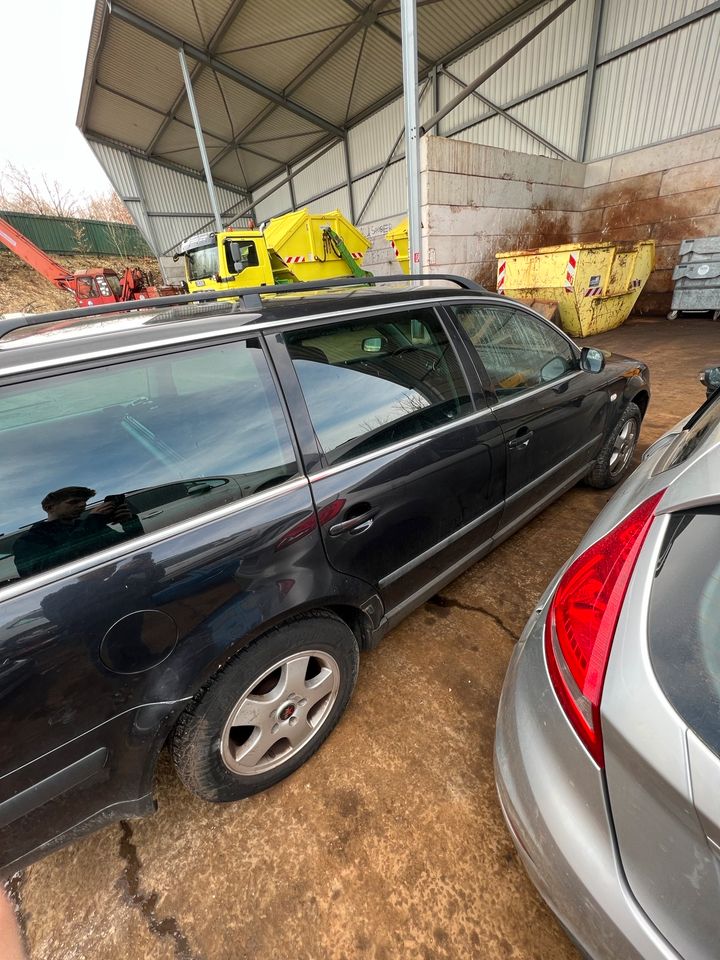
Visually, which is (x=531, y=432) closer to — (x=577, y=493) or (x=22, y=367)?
(x=577, y=493)

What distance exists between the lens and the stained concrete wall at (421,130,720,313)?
8.11m

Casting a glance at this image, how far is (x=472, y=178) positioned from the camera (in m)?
8.28

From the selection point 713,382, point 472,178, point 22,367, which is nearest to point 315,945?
point 22,367

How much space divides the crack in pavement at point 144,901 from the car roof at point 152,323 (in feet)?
5.08

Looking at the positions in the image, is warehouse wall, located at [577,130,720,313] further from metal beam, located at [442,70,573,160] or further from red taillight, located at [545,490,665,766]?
red taillight, located at [545,490,665,766]

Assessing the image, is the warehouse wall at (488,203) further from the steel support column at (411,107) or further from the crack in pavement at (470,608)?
the crack in pavement at (470,608)

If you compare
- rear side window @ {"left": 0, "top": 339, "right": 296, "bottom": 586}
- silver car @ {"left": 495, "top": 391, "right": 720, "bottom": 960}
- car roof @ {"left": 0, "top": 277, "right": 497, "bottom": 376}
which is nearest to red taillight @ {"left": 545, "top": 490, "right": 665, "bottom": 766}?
silver car @ {"left": 495, "top": 391, "right": 720, "bottom": 960}

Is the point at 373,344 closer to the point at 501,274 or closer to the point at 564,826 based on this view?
the point at 564,826

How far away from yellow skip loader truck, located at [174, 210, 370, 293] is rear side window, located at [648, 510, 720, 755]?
9.11m

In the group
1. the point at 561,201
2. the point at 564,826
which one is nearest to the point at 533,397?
the point at 564,826

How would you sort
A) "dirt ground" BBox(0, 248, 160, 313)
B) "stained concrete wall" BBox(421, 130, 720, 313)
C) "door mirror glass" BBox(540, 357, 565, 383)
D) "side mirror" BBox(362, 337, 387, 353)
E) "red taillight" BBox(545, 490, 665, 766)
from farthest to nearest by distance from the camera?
"dirt ground" BBox(0, 248, 160, 313), "stained concrete wall" BBox(421, 130, 720, 313), "door mirror glass" BBox(540, 357, 565, 383), "side mirror" BBox(362, 337, 387, 353), "red taillight" BBox(545, 490, 665, 766)

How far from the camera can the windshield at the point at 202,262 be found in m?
9.45

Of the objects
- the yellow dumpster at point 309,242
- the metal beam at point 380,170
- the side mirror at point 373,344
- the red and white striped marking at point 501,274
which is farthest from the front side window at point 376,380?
the metal beam at point 380,170

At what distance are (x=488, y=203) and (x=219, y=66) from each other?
31.0 ft
